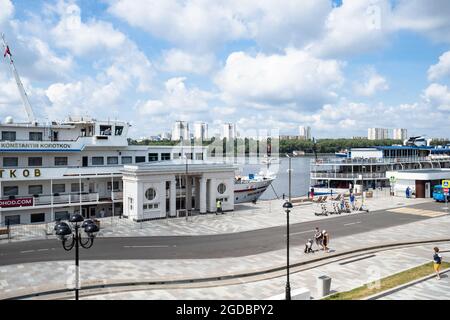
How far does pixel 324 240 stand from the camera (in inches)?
988

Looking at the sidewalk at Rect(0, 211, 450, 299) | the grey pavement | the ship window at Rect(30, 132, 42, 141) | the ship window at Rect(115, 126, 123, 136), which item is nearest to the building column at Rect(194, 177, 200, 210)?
the ship window at Rect(115, 126, 123, 136)

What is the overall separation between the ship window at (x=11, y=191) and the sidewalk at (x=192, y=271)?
51.1ft

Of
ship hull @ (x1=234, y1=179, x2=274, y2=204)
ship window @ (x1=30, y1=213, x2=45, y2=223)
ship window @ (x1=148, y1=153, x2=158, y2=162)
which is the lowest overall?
ship window @ (x1=30, y1=213, x2=45, y2=223)

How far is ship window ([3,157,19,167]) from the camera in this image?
35344 mm

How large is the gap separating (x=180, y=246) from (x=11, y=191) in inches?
734

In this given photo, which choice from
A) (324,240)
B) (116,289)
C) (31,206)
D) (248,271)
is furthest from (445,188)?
(31,206)

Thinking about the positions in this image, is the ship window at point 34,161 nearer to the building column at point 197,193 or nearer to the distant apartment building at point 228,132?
the building column at point 197,193

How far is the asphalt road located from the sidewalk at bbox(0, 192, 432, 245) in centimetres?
159

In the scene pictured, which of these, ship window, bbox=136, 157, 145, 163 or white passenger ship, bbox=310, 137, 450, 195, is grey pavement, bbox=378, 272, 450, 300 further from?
white passenger ship, bbox=310, 137, 450, 195

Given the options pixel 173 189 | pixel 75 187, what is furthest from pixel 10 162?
pixel 173 189

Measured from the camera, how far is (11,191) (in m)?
35.4

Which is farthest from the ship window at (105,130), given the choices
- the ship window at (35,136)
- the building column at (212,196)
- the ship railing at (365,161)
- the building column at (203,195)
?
the ship railing at (365,161)

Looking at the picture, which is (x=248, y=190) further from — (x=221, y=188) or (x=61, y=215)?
(x=61, y=215)
